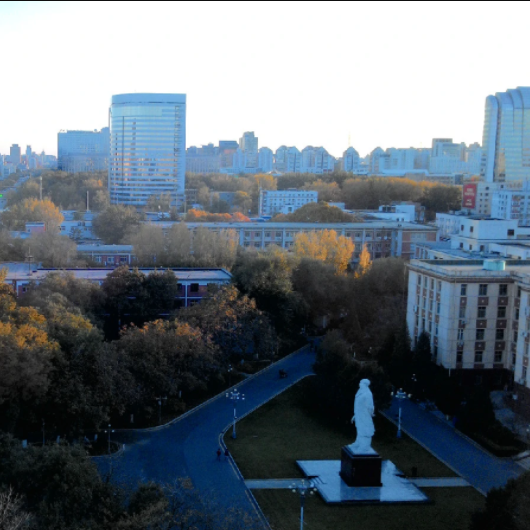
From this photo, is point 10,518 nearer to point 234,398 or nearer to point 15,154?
point 234,398

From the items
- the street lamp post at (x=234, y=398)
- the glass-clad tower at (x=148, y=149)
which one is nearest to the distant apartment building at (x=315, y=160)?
the glass-clad tower at (x=148, y=149)

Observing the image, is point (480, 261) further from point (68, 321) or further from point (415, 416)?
point (68, 321)

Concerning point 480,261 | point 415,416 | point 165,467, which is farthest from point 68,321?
point 480,261

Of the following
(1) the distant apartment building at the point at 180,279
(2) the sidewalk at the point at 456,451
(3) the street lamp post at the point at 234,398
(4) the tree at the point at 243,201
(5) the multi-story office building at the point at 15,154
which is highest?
(5) the multi-story office building at the point at 15,154

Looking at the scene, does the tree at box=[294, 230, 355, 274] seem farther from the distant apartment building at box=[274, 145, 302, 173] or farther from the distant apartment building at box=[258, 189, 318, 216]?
the distant apartment building at box=[274, 145, 302, 173]

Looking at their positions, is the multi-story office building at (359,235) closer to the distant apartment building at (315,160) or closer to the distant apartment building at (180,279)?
the distant apartment building at (180,279)

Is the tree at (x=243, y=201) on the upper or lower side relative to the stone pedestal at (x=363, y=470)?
upper
